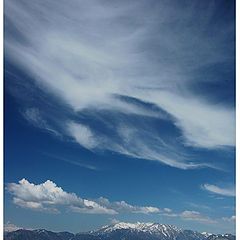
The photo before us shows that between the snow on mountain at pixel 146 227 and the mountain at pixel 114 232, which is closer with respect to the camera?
the mountain at pixel 114 232

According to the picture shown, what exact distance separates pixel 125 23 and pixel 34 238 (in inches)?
122

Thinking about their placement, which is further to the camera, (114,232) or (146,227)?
(114,232)

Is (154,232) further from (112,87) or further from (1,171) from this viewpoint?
(1,171)

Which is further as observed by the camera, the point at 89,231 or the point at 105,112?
the point at 89,231

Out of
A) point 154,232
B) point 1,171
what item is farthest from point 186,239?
point 1,171

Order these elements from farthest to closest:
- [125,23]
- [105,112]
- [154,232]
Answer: [154,232] → [105,112] → [125,23]

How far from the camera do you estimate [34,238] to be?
513 centimetres

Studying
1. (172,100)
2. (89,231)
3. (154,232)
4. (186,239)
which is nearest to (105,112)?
(172,100)

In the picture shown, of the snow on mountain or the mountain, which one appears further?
the snow on mountain

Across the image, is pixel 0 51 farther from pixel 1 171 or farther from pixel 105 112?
pixel 105 112
